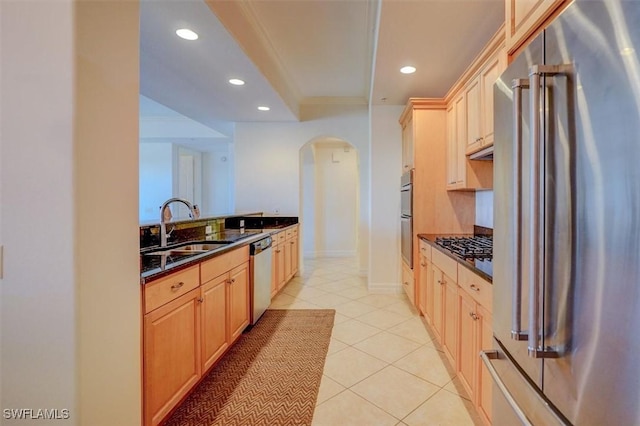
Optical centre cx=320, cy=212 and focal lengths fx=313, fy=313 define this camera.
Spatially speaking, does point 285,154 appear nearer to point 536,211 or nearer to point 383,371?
point 383,371

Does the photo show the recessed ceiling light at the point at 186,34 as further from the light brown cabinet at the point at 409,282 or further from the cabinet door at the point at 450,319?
the light brown cabinet at the point at 409,282

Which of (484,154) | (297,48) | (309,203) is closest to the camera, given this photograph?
(484,154)

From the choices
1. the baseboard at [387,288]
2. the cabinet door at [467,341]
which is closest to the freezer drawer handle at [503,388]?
the cabinet door at [467,341]

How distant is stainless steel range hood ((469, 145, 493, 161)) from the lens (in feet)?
7.29

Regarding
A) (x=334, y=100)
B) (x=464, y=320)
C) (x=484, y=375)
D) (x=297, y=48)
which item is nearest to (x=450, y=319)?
(x=464, y=320)

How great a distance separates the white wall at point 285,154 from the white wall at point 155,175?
312 cm

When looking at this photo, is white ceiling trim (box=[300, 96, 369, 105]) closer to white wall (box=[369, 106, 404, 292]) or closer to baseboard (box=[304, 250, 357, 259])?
white wall (box=[369, 106, 404, 292])

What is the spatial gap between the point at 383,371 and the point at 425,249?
1163 mm

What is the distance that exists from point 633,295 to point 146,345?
172 cm

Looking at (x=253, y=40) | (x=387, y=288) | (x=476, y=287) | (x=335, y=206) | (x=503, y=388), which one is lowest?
(x=387, y=288)

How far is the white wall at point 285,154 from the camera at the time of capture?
4.95 m

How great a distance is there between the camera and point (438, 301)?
246 centimetres

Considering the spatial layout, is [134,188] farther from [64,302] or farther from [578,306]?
[578,306]

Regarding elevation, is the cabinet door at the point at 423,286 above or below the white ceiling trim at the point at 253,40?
below
